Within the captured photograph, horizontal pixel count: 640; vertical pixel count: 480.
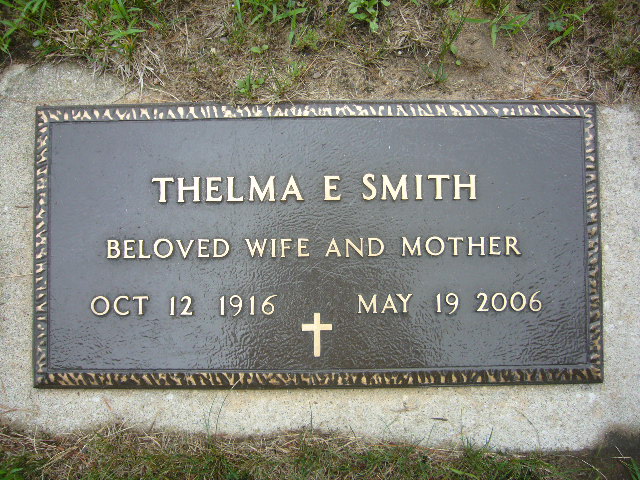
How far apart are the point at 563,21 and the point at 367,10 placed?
0.99 meters

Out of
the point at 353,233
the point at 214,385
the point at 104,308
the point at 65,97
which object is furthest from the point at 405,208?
the point at 65,97

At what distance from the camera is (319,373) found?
2018 millimetres

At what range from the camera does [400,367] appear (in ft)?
6.65

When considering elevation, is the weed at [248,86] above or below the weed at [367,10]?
below

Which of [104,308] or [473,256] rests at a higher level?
[473,256]

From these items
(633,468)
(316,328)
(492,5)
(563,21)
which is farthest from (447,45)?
(633,468)

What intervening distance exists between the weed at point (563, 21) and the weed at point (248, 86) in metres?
1.46

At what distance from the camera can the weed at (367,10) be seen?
209 cm

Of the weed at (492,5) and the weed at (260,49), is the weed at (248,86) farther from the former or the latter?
the weed at (492,5)

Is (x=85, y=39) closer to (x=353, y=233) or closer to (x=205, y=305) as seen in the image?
(x=205, y=305)

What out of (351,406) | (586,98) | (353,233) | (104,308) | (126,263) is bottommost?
(351,406)

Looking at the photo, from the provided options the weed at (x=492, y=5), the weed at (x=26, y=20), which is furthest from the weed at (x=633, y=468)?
the weed at (x=26, y=20)

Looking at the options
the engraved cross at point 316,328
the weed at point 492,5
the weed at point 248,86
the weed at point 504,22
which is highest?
the weed at point 492,5

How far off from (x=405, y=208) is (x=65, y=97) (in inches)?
69.4
